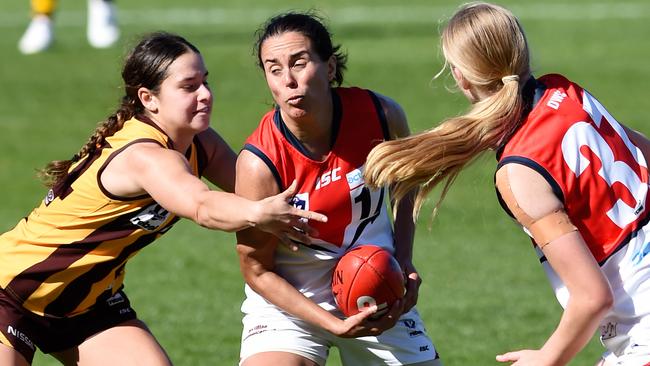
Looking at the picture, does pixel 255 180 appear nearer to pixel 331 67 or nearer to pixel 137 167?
pixel 137 167

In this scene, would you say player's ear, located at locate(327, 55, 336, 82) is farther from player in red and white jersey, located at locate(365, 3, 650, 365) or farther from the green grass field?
player in red and white jersey, located at locate(365, 3, 650, 365)

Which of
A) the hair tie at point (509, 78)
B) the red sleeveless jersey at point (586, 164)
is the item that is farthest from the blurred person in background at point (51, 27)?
the red sleeveless jersey at point (586, 164)

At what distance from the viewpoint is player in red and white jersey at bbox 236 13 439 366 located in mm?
5082

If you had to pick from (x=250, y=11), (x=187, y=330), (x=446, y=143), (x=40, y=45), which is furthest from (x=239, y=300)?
(x=250, y=11)

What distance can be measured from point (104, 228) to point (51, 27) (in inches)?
604

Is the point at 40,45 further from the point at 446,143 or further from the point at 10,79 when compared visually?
the point at 446,143

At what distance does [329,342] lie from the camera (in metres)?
5.46

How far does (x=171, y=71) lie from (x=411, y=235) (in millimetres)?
1263

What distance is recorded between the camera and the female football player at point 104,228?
5215 millimetres

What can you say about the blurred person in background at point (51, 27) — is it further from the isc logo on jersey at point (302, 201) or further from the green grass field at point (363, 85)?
the isc logo on jersey at point (302, 201)

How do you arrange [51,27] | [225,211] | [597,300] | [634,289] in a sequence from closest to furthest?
[597,300]
[634,289]
[225,211]
[51,27]

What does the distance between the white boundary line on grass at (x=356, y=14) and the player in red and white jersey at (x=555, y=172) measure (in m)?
17.8

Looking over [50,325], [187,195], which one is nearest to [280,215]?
[187,195]

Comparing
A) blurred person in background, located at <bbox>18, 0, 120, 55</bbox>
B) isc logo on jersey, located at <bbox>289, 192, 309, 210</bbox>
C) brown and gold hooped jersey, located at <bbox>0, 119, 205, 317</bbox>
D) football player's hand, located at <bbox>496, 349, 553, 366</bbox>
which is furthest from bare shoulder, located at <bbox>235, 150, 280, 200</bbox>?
blurred person in background, located at <bbox>18, 0, 120, 55</bbox>
